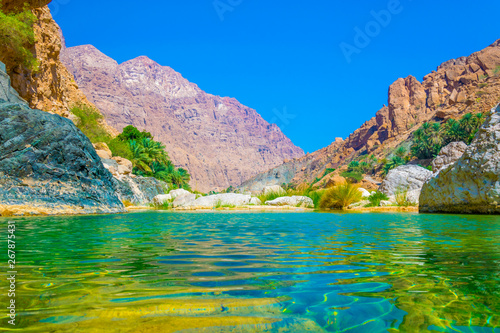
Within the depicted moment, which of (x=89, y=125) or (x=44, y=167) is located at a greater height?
(x=89, y=125)

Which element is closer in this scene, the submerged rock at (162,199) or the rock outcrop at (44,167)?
the rock outcrop at (44,167)

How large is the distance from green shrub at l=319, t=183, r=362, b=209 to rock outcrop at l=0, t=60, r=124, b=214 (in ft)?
31.5

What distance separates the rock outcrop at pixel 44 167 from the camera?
28.0ft

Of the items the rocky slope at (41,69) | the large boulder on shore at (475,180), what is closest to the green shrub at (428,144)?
the large boulder on shore at (475,180)

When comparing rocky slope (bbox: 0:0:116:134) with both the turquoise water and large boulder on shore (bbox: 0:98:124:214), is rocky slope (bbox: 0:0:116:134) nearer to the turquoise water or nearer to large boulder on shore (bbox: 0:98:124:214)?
large boulder on shore (bbox: 0:98:124:214)

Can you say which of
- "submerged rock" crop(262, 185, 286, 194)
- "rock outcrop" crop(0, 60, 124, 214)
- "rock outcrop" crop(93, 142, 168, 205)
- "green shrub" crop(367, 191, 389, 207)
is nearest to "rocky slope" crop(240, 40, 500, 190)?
"green shrub" crop(367, 191, 389, 207)

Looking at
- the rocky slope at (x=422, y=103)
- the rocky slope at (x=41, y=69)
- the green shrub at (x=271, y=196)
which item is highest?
the rocky slope at (x=422, y=103)

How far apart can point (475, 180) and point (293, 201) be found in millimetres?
8365

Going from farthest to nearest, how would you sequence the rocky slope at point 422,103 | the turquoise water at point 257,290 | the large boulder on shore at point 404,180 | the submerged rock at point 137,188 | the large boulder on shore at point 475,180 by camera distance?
the rocky slope at point 422,103 < the submerged rock at point 137,188 < the large boulder on shore at point 404,180 < the large boulder on shore at point 475,180 < the turquoise water at point 257,290

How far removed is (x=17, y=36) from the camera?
2084cm

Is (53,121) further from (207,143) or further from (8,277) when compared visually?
(207,143)

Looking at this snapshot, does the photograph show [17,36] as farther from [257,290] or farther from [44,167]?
[257,290]

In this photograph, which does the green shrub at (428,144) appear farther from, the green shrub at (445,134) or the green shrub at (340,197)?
the green shrub at (340,197)

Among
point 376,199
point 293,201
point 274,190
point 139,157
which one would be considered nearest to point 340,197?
point 376,199
